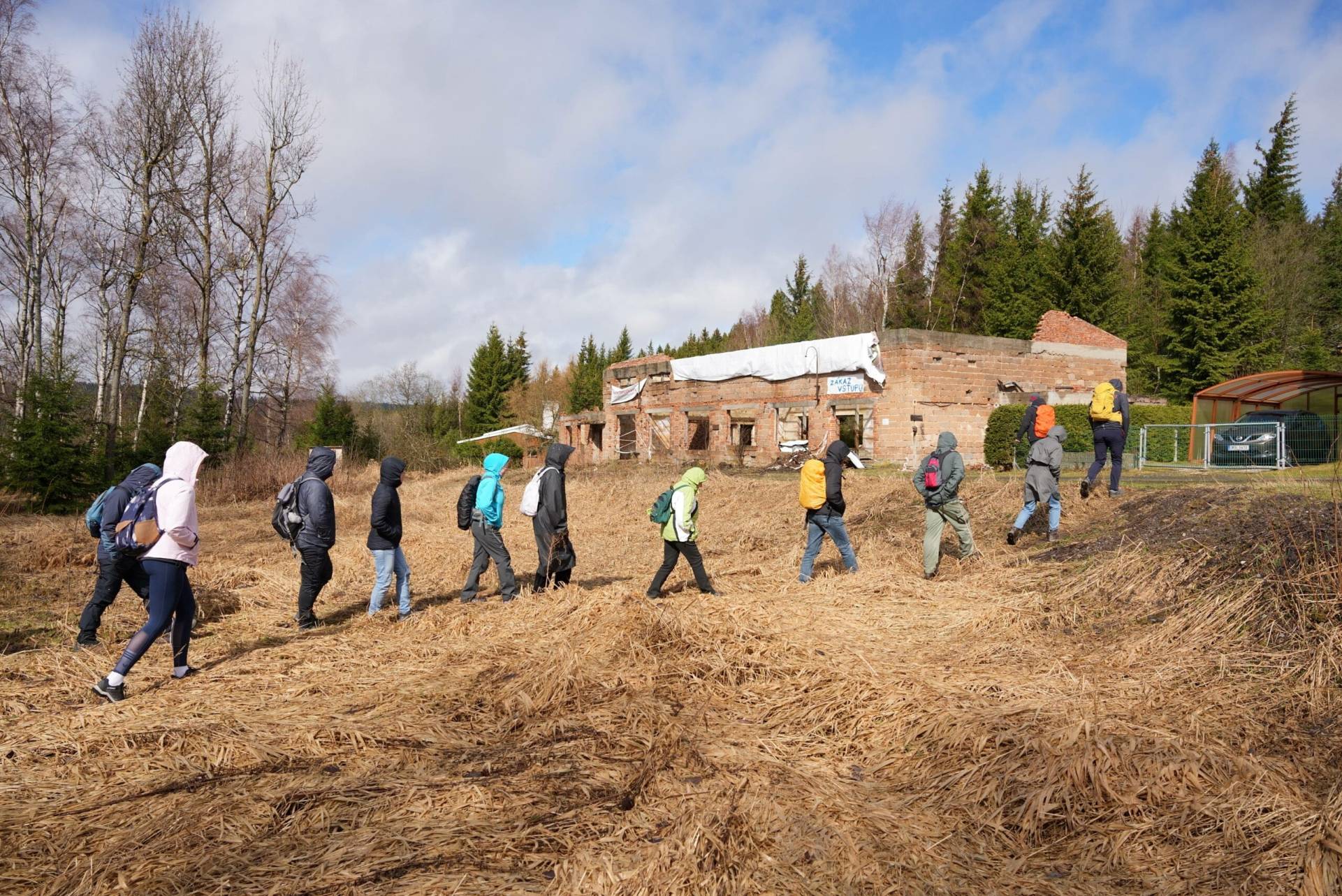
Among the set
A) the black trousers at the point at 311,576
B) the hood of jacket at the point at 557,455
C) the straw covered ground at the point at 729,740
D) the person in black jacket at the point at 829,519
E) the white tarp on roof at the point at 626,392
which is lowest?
the straw covered ground at the point at 729,740

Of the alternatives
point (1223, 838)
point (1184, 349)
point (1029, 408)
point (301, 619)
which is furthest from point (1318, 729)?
point (1184, 349)

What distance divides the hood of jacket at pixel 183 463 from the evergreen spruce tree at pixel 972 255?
141 feet

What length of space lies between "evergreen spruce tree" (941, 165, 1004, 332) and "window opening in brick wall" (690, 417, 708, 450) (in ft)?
70.7

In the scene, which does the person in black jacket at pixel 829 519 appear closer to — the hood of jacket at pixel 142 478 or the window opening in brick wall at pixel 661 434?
the hood of jacket at pixel 142 478

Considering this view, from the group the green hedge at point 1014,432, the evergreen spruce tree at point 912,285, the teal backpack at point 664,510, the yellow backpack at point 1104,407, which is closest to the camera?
the teal backpack at point 664,510

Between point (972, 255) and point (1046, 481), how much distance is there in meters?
38.0

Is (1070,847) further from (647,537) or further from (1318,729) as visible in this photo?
(647,537)

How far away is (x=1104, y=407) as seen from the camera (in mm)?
10703

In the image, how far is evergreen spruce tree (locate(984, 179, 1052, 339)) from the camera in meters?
37.2

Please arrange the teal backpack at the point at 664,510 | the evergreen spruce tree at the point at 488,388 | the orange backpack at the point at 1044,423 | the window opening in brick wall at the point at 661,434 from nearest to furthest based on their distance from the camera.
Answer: the teal backpack at the point at 664,510, the orange backpack at the point at 1044,423, the window opening in brick wall at the point at 661,434, the evergreen spruce tree at the point at 488,388

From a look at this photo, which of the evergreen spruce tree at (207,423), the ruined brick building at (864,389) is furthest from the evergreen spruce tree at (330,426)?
the ruined brick building at (864,389)

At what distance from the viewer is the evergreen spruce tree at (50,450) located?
685 inches

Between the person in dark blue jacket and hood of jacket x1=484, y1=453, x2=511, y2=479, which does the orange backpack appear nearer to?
hood of jacket x1=484, y1=453, x2=511, y2=479

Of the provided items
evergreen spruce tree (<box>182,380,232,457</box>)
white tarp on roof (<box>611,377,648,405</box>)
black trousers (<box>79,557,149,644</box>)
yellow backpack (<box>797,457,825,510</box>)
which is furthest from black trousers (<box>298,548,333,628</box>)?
white tarp on roof (<box>611,377,648,405</box>)
